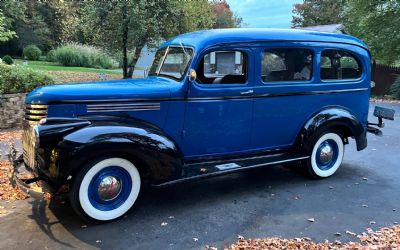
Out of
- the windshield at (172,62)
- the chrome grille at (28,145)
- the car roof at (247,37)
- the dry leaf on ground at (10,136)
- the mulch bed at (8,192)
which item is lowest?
the mulch bed at (8,192)

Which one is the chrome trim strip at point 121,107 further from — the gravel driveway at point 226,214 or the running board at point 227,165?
the gravel driveway at point 226,214

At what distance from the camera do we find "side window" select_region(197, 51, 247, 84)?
4984 millimetres

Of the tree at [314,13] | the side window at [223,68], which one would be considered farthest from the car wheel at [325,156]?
the tree at [314,13]

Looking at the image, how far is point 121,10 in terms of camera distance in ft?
46.9

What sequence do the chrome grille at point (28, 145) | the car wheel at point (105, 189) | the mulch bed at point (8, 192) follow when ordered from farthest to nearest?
1. the mulch bed at point (8, 192)
2. the chrome grille at point (28, 145)
3. the car wheel at point (105, 189)

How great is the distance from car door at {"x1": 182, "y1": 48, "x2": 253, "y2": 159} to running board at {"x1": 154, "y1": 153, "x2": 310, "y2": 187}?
0.15 meters

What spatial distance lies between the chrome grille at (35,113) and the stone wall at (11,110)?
5891 mm

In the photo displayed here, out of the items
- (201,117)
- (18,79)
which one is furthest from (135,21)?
(201,117)

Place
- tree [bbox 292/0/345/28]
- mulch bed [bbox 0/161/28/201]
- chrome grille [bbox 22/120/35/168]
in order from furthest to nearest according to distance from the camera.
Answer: tree [bbox 292/0/345/28]
mulch bed [bbox 0/161/28/201]
chrome grille [bbox 22/120/35/168]

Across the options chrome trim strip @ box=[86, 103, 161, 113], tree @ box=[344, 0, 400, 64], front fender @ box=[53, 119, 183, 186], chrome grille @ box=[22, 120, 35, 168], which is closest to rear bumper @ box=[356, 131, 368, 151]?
front fender @ box=[53, 119, 183, 186]

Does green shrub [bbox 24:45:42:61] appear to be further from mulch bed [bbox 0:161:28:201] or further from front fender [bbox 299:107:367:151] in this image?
front fender [bbox 299:107:367:151]

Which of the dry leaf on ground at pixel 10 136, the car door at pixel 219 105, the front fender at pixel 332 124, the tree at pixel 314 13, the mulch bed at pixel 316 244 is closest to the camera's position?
the mulch bed at pixel 316 244

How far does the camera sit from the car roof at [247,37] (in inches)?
196

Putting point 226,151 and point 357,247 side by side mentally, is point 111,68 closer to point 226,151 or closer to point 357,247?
point 226,151
